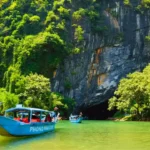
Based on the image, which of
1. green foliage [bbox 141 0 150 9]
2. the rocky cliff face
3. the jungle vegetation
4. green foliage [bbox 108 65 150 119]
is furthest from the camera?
green foliage [bbox 141 0 150 9]

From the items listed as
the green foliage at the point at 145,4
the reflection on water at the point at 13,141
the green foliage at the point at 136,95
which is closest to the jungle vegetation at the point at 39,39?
the green foliage at the point at 145,4

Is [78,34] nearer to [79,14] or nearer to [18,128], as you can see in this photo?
[79,14]

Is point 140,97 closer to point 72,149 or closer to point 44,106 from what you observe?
point 44,106

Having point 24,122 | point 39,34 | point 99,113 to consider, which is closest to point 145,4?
point 39,34

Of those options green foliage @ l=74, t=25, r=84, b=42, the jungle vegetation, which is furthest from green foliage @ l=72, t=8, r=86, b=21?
green foliage @ l=74, t=25, r=84, b=42

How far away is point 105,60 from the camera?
53438mm

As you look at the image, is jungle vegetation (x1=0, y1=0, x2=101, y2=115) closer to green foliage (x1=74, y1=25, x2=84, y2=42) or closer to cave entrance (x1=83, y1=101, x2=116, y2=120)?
green foliage (x1=74, y1=25, x2=84, y2=42)

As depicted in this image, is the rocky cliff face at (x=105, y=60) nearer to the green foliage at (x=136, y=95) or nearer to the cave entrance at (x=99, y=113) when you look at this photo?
the cave entrance at (x=99, y=113)

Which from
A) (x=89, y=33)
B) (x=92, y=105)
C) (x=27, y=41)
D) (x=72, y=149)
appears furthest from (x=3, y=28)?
(x=72, y=149)

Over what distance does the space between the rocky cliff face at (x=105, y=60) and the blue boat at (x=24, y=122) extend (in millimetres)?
25604

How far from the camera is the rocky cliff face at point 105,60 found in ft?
172

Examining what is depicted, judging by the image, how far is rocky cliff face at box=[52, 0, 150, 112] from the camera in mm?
52281

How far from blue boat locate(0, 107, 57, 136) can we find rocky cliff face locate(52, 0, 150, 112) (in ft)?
84.0

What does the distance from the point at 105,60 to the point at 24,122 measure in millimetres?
34333
